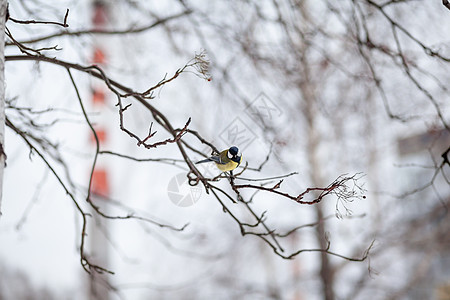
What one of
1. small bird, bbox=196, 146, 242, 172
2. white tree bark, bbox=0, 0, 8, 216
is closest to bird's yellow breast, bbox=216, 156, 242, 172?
small bird, bbox=196, 146, 242, 172

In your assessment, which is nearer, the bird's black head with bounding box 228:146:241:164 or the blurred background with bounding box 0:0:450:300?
the bird's black head with bounding box 228:146:241:164

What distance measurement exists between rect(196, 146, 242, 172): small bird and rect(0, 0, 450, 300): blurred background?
0.03m

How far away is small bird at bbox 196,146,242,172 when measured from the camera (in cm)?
52

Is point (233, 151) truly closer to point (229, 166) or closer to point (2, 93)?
point (229, 166)

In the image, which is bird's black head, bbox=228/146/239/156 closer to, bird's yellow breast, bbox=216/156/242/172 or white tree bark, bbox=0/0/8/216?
bird's yellow breast, bbox=216/156/242/172

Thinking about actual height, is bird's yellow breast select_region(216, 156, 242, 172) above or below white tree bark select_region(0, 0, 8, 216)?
below

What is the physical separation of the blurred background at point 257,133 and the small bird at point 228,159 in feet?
0.10

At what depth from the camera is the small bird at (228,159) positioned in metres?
0.52

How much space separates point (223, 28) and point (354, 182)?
3.35 ft

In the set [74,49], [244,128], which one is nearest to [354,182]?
[244,128]

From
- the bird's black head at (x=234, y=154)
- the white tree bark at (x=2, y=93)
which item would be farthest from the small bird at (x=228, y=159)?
the white tree bark at (x=2, y=93)

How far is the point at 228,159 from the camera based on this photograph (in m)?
0.52

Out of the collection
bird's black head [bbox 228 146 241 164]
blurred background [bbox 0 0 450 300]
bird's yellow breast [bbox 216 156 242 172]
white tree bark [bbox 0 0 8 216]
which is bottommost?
bird's yellow breast [bbox 216 156 242 172]

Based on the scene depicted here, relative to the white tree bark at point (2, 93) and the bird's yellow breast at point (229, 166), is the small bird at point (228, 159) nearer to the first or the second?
the bird's yellow breast at point (229, 166)
